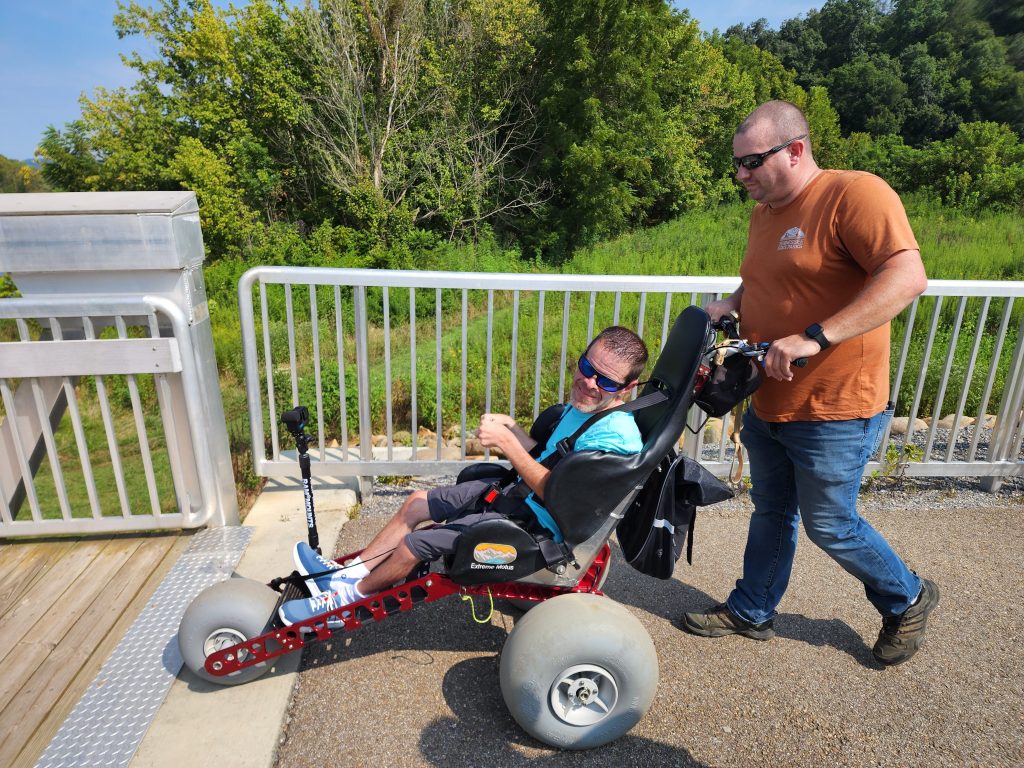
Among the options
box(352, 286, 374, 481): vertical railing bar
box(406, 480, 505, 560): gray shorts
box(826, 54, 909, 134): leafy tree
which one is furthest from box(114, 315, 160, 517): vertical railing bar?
box(826, 54, 909, 134): leafy tree

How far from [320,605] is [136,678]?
30.6 inches

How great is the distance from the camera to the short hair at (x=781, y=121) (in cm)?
223

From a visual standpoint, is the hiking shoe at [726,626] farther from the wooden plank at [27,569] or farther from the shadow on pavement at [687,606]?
the wooden plank at [27,569]

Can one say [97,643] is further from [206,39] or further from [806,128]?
[206,39]

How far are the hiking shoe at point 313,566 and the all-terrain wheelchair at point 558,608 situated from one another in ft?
0.20

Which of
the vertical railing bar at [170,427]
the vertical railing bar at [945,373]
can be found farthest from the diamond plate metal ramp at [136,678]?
the vertical railing bar at [945,373]

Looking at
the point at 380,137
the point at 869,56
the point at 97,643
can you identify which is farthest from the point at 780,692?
the point at 869,56

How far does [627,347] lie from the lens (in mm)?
2316

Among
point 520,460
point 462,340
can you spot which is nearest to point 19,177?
point 462,340

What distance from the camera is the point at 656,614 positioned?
3086mm

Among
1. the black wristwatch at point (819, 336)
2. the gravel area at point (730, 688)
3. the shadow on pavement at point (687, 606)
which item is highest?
the black wristwatch at point (819, 336)

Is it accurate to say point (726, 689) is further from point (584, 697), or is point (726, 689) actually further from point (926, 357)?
point (926, 357)

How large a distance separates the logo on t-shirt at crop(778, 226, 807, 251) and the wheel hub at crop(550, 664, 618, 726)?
1579 mm

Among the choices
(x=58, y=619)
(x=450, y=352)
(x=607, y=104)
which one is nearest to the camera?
(x=58, y=619)
